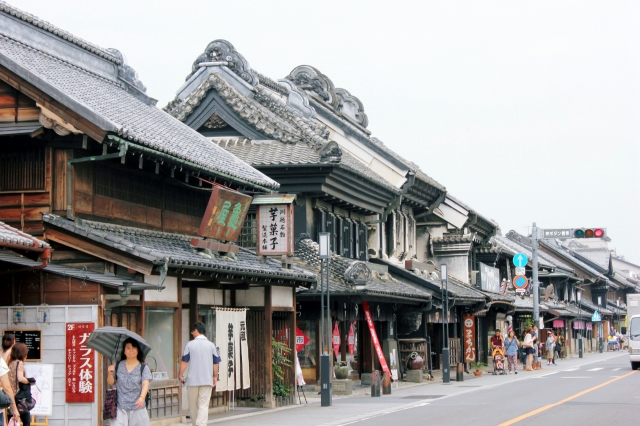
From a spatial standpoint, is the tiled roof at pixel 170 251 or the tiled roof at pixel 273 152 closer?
the tiled roof at pixel 170 251

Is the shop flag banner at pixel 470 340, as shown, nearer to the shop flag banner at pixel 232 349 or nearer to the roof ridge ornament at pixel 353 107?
the roof ridge ornament at pixel 353 107

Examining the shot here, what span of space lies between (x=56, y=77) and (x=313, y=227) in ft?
38.2

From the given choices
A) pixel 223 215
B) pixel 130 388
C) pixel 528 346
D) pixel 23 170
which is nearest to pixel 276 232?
pixel 223 215

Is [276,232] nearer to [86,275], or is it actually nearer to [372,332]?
[86,275]

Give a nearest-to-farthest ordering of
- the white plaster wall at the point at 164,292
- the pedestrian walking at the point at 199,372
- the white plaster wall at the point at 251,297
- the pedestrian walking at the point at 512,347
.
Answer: the pedestrian walking at the point at 199,372 → the white plaster wall at the point at 164,292 → the white plaster wall at the point at 251,297 → the pedestrian walking at the point at 512,347

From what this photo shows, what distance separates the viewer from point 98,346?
45.2 feet

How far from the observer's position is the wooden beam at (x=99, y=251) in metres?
16.5

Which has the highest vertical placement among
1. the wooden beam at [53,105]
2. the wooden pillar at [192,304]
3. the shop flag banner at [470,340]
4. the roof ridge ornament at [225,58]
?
the roof ridge ornament at [225,58]

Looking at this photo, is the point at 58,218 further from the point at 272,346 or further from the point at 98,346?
the point at 272,346

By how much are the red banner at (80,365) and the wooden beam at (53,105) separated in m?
3.32

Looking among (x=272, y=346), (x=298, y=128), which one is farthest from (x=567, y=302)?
(x=272, y=346)

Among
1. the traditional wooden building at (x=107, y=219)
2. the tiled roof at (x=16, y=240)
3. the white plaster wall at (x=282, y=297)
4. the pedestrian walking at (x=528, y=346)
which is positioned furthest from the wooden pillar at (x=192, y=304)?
the pedestrian walking at (x=528, y=346)

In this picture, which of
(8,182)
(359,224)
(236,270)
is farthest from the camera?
(359,224)

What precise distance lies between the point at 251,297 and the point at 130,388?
10343 millimetres
